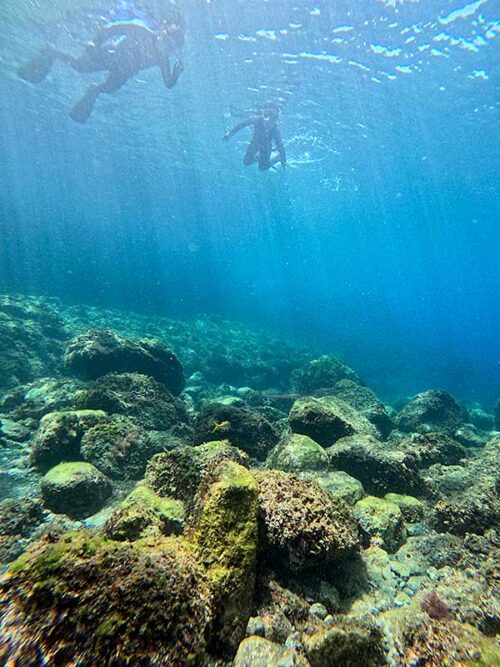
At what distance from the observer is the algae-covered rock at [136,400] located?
814cm

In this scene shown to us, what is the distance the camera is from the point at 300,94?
20.2m

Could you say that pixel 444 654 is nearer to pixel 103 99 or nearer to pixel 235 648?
pixel 235 648

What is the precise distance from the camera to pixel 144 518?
133 inches

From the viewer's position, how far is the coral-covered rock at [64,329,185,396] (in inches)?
410

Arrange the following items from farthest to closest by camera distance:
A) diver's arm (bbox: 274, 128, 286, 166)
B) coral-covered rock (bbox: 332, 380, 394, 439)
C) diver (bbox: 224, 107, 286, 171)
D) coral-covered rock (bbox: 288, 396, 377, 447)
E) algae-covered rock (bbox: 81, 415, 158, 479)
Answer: diver (bbox: 224, 107, 286, 171) → diver's arm (bbox: 274, 128, 286, 166) → coral-covered rock (bbox: 332, 380, 394, 439) → coral-covered rock (bbox: 288, 396, 377, 447) → algae-covered rock (bbox: 81, 415, 158, 479)

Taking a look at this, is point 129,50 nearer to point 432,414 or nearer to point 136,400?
point 136,400

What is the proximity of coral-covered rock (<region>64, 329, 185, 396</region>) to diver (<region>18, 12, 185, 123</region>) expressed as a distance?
13.4m

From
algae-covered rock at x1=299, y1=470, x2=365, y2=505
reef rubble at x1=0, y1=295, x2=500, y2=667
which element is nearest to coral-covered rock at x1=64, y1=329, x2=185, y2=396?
reef rubble at x1=0, y1=295, x2=500, y2=667

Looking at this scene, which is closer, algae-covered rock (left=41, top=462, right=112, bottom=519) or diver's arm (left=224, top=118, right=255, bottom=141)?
algae-covered rock (left=41, top=462, right=112, bottom=519)

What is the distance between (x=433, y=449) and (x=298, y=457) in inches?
140

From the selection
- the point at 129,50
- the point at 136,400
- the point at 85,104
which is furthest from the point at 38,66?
the point at 136,400

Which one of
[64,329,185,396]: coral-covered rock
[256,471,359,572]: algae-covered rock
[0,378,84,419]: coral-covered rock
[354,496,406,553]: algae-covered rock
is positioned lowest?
[354,496,406,553]: algae-covered rock

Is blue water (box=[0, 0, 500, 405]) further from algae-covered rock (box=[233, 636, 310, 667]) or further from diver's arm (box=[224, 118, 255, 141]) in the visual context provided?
algae-covered rock (box=[233, 636, 310, 667])

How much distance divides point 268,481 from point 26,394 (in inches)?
365
